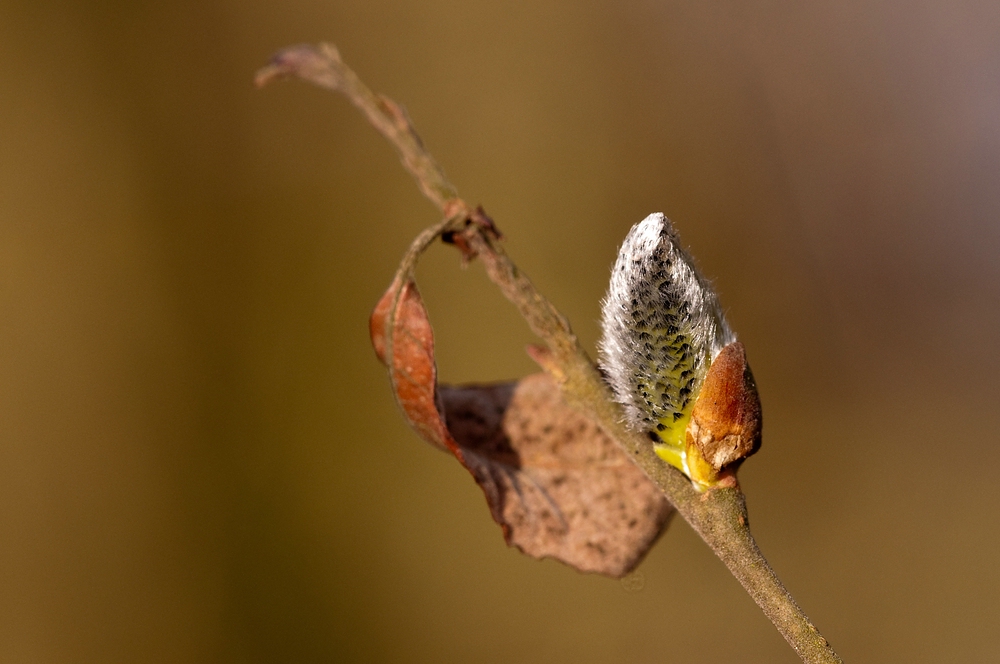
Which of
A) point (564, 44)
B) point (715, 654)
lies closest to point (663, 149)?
point (564, 44)

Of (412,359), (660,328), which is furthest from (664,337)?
(412,359)

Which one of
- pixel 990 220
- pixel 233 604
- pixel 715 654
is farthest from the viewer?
pixel 990 220

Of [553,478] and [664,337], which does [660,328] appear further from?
[553,478]

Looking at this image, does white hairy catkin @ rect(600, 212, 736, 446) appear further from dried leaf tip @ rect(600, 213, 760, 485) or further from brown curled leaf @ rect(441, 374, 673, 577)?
brown curled leaf @ rect(441, 374, 673, 577)

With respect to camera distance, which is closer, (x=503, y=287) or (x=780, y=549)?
(x=503, y=287)

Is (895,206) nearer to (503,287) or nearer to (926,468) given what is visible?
(926,468)

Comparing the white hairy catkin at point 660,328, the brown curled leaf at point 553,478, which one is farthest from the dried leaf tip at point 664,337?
the brown curled leaf at point 553,478

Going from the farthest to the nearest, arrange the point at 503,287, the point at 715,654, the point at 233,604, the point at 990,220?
the point at 990,220
the point at 715,654
the point at 233,604
the point at 503,287
